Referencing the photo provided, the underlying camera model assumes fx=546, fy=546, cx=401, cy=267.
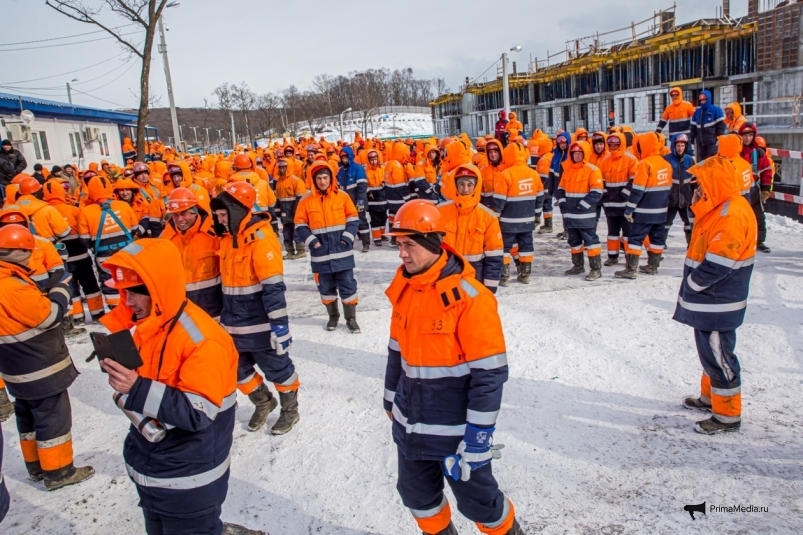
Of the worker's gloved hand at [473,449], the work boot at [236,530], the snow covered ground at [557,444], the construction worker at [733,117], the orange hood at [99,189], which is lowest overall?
the snow covered ground at [557,444]

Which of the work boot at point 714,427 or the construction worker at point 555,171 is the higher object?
the construction worker at point 555,171

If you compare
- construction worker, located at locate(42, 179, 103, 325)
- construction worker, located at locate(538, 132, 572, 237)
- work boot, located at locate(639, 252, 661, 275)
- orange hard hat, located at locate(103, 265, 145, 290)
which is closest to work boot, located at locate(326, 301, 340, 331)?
construction worker, located at locate(42, 179, 103, 325)

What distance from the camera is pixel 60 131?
2623 centimetres

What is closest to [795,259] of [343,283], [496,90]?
[343,283]

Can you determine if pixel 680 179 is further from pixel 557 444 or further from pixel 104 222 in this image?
pixel 104 222

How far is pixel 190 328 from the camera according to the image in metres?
2.55

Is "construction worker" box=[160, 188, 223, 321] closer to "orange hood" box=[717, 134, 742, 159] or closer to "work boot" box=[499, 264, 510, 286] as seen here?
"work boot" box=[499, 264, 510, 286]

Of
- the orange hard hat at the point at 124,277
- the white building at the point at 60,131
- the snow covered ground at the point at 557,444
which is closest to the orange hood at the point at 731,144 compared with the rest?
the snow covered ground at the point at 557,444

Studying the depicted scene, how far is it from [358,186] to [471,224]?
19.0ft

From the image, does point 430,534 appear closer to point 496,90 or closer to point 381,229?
point 381,229

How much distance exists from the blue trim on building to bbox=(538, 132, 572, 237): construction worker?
20.7 metres

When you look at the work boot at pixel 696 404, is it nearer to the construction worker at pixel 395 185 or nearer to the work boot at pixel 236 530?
the work boot at pixel 236 530

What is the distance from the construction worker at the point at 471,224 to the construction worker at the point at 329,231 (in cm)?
138

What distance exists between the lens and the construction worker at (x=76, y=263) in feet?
26.0
